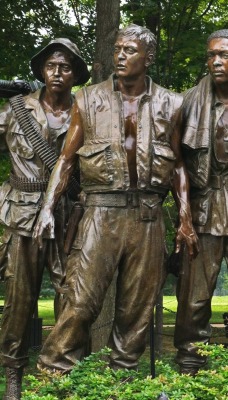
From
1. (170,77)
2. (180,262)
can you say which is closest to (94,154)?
(180,262)

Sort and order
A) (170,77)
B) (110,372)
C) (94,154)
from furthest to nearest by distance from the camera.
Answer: (170,77), (94,154), (110,372)

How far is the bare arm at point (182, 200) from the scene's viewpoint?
8.00 meters

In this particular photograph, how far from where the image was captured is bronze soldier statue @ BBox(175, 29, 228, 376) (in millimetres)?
8195

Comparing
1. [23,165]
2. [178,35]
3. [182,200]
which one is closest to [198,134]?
[182,200]

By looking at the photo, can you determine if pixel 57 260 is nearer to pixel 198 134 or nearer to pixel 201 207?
pixel 201 207

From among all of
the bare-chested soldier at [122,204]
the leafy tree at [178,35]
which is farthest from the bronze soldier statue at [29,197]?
the leafy tree at [178,35]

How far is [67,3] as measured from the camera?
1655 cm

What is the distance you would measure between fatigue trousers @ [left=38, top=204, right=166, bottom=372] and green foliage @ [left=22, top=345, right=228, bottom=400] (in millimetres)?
712

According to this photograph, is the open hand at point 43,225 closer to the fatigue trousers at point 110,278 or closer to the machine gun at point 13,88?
the fatigue trousers at point 110,278

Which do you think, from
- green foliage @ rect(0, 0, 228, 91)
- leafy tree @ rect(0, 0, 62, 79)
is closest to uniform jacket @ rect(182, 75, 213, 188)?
green foliage @ rect(0, 0, 228, 91)

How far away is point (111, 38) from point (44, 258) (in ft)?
16.0

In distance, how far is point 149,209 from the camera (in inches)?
313

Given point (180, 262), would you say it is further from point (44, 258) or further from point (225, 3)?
point (225, 3)

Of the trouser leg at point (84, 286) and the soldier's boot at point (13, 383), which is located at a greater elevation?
the trouser leg at point (84, 286)
